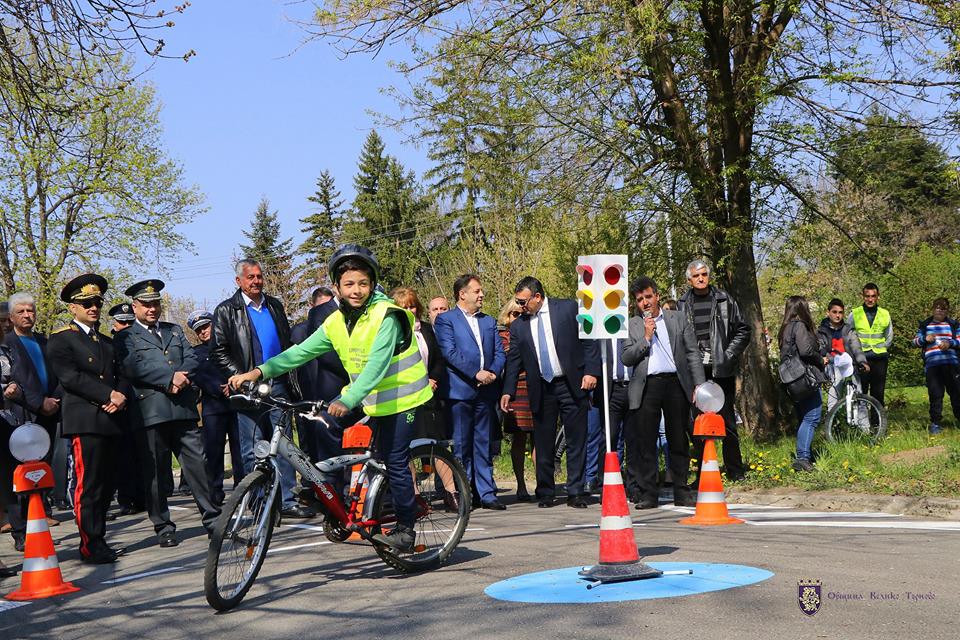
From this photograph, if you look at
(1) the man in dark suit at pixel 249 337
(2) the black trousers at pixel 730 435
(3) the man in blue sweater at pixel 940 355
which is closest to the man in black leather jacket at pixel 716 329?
(2) the black trousers at pixel 730 435

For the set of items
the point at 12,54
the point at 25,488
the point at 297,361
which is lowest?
the point at 25,488

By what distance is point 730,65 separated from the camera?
15.8 meters

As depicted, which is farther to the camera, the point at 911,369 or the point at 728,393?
the point at 911,369

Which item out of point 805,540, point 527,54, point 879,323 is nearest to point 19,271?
point 527,54

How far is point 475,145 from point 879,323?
653 cm

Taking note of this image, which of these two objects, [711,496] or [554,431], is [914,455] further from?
[554,431]

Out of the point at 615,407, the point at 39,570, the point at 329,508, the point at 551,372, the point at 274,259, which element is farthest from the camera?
the point at 274,259

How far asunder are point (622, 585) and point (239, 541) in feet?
7.24

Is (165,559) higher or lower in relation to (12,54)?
lower

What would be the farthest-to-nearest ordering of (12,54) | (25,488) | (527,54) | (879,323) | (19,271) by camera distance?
(19,271) < (879,323) < (527,54) < (12,54) < (25,488)

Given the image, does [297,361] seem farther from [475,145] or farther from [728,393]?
[475,145]

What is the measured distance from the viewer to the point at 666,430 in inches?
444

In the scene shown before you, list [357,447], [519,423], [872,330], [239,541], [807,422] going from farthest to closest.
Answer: [872,330]
[807,422]
[519,423]
[357,447]
[239,541]

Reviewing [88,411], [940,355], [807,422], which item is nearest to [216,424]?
[88,411]
